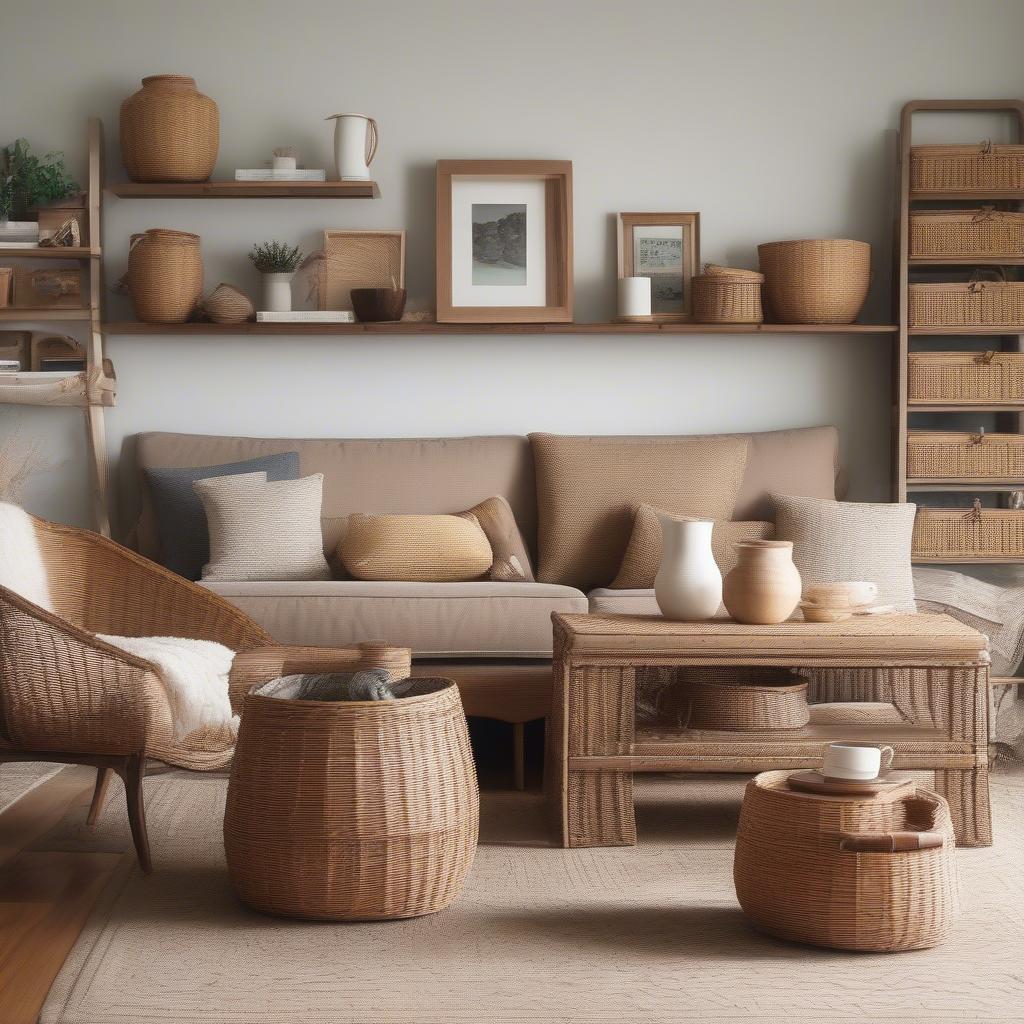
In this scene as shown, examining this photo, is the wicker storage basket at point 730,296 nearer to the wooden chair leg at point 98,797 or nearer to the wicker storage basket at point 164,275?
the wicker storage basket at point 164,275

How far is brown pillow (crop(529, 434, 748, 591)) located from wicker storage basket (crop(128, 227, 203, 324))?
4.27 feet

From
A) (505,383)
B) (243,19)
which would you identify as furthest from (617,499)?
(243,19)

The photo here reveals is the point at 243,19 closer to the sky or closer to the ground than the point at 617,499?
closer to the sky

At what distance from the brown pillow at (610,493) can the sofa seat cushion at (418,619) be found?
689 millimetres

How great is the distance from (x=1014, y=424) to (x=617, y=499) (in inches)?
57.1

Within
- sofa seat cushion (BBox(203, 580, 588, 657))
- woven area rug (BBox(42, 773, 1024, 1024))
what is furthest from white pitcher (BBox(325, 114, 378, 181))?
woven area rug (BBox(42, 773, 1024, 1024))

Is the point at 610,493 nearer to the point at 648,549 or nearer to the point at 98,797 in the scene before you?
the point at 648,549

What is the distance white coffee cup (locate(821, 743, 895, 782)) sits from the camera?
7.88 ft

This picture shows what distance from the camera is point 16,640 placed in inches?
110

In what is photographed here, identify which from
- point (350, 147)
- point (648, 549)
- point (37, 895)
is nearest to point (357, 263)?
point (350, 147)

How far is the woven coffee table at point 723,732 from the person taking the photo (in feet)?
9.90

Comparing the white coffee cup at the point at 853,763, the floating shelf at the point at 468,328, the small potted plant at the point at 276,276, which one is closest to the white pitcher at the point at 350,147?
the small potted plant at the point at 276,276

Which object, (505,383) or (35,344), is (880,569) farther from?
(35,344)

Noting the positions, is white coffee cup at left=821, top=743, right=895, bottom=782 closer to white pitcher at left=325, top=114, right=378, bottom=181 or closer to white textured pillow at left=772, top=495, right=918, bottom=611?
white textured pillow at left=772, top=495, right=918, bottom=611
